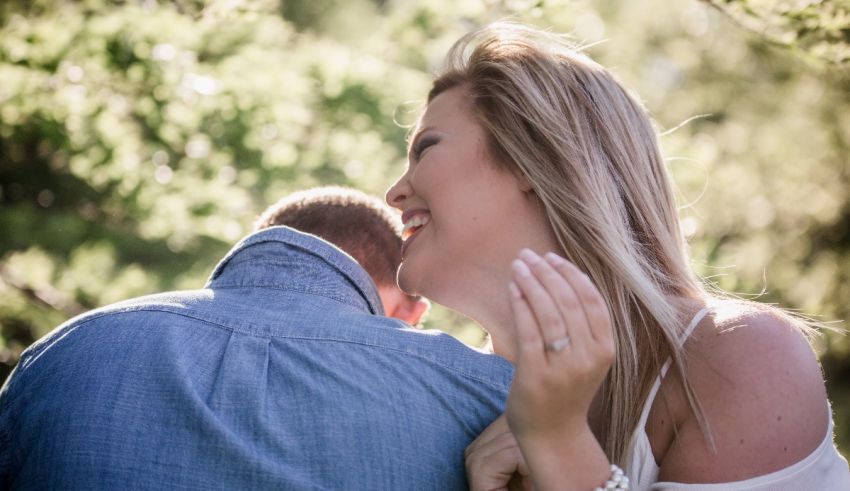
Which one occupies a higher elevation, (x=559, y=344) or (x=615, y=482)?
(x=559, y=344)

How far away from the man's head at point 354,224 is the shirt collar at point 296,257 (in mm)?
813

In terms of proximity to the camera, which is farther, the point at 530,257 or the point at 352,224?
the point at 352,224

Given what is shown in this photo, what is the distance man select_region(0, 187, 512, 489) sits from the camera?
1743mm

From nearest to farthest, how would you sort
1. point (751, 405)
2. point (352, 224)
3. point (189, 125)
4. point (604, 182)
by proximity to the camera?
point (751, 405), point (604, 182), point (352, 224), point (189, 125)

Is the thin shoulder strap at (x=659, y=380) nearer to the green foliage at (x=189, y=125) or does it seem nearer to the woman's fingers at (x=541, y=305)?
the woman's fingers at (x=541, y=305)

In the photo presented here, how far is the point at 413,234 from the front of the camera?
2.67 metres

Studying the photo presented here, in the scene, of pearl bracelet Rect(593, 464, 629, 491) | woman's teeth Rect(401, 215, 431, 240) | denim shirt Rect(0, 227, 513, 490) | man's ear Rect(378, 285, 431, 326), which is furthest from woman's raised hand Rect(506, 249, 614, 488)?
man's ear Rect(378, 285, 431, 326)

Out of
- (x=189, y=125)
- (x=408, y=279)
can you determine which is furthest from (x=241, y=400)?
(x=189, y=125)

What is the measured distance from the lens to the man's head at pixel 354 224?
311 cm

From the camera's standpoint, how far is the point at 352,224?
313 centimetres

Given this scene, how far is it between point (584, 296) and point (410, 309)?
2.08 meters

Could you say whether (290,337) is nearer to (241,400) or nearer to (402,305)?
(241,400)

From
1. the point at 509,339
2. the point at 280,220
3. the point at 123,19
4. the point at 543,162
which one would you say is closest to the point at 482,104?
the point at 543,162

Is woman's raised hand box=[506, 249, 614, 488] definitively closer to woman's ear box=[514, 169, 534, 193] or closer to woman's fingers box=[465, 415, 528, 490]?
woman's fingers box=[465, 415, 528, 490]
